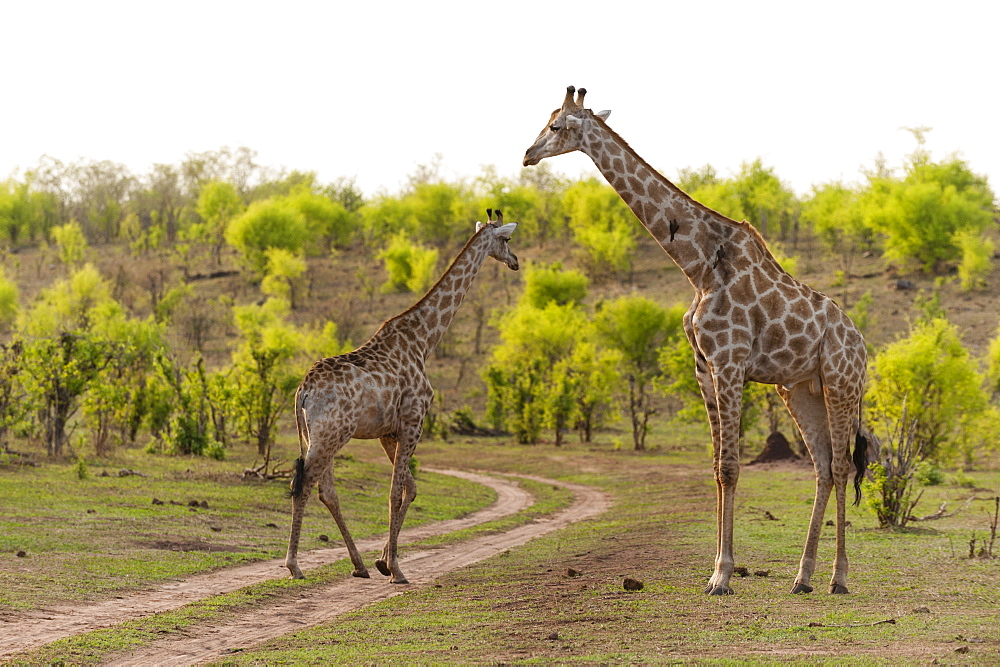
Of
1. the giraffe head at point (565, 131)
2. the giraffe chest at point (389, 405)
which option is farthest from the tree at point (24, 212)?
the giraffe head at point (565, 131)

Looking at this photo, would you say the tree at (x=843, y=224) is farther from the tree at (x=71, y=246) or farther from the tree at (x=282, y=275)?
the tree at (x=71, y=246)

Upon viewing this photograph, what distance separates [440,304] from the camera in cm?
1291

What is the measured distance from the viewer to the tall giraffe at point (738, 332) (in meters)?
9.33

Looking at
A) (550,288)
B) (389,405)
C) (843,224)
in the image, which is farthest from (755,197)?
(389,405)

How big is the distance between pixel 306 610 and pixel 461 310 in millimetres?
59958

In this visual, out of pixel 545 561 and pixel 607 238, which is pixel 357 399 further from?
pixel 607 238

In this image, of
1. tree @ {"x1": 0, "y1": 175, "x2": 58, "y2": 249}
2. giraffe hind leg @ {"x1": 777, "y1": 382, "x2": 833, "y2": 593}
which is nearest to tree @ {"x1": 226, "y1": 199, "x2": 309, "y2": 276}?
tree @ {"x1": 0, "y1": 175, "x2": 58, "y2": 249}

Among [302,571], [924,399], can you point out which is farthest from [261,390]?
[924,399]

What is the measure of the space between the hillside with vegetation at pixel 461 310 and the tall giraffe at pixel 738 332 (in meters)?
6.49

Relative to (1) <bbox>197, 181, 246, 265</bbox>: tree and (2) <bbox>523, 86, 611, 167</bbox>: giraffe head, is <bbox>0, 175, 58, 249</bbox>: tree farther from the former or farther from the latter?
(2) <bbox>523, 86, 611, 167</bbox>: giraffe head

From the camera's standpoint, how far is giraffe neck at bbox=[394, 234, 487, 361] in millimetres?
12609

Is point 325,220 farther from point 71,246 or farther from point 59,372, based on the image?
point 59,372

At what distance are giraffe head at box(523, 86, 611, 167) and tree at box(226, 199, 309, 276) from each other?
223 ft

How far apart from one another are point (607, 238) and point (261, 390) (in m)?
48.1
